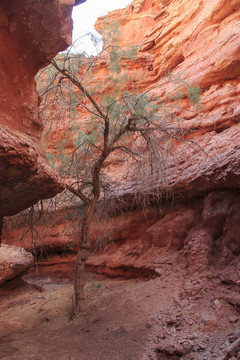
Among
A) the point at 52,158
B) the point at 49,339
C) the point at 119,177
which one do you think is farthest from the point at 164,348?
the point at 119,177

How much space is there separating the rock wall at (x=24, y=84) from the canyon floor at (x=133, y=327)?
2431mm

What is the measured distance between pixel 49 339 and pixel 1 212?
2.31 m

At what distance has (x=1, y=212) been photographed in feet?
12.8

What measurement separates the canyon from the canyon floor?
0.07 feet

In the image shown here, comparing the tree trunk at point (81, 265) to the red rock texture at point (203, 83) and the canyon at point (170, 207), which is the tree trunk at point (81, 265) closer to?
the canyon at point (170, 207)

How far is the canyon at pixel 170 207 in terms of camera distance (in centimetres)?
303

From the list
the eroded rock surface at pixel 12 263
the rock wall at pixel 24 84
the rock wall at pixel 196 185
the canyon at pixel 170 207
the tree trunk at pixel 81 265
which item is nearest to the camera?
the rock wall at pixel 24 84

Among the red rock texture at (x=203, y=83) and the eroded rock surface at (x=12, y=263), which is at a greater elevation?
the red rock texture at (x=203, y=83)

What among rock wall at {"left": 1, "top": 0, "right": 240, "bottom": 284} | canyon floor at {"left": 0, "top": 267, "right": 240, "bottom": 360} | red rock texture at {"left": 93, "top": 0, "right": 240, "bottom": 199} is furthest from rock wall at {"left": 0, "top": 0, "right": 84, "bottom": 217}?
red rock texture at {"left": 93, "top": 0, "right": 240, "bottom": 199}

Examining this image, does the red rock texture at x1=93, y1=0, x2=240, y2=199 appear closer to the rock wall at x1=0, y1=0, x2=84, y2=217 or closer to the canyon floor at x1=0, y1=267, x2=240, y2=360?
the canyon floor at x1=0, y1=267, x2=240, y2=360

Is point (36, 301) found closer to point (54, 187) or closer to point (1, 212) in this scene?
point (1, 212)

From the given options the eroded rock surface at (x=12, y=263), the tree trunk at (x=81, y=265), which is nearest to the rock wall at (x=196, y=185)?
the tree trunk at (x=81, y=265)

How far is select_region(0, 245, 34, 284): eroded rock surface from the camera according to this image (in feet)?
23.9

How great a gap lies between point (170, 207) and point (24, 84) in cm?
452
